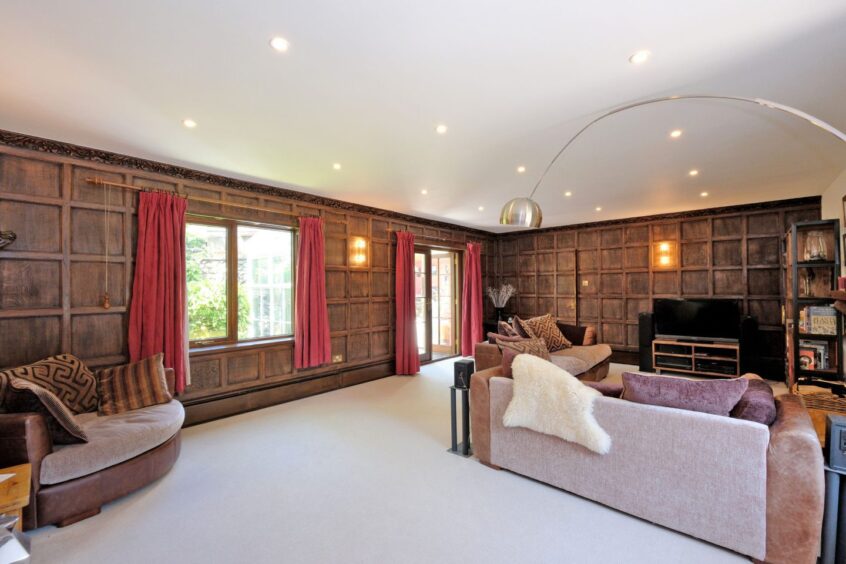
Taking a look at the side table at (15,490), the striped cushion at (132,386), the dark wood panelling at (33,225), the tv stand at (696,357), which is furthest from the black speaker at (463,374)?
the tv stand at (696,357)

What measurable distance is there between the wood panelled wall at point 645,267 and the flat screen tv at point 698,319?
1.36ft

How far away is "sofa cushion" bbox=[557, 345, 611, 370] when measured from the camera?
516 cm

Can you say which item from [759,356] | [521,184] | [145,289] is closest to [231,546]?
[145,289]

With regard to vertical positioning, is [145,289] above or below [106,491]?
above

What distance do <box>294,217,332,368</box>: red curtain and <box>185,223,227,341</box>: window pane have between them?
0.83 m

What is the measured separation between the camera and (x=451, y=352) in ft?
25.0

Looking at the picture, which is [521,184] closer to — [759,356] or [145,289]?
[145,289]

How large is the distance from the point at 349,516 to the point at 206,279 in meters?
3.00

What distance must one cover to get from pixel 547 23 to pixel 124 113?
2757 millimetres

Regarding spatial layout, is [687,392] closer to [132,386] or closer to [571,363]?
[571,363]

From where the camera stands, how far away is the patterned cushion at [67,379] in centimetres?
277

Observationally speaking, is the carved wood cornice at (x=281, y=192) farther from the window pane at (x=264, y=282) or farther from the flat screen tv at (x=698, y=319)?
the flat screen tv at (x=698, y=319)

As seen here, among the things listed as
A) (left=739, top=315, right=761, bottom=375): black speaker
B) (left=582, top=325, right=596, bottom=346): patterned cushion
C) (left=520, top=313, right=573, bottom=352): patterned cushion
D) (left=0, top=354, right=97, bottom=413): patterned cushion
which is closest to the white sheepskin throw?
(left=520, top=313, right=573, bottom=352): patterned cushion

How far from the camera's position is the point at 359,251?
18.2 ft
